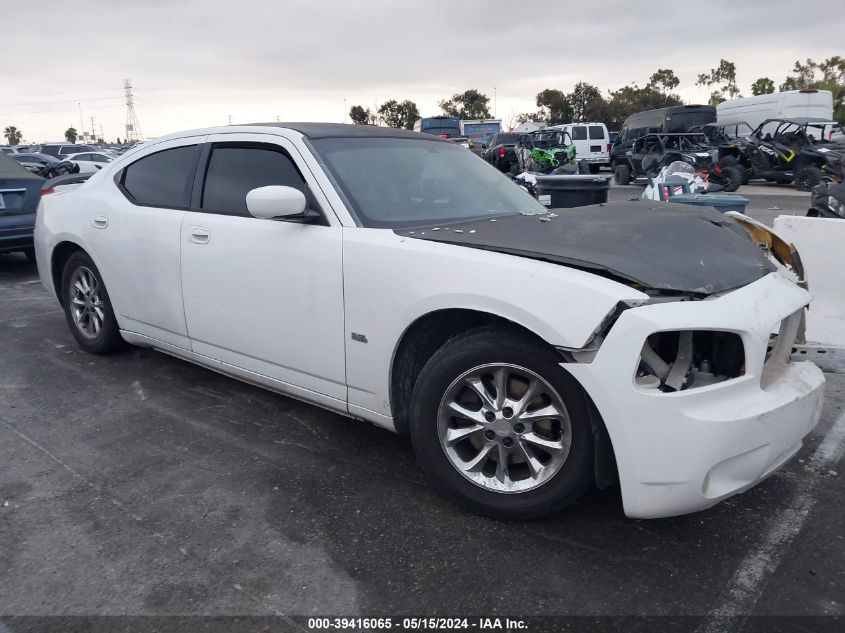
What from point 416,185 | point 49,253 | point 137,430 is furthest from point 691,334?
point 49,253

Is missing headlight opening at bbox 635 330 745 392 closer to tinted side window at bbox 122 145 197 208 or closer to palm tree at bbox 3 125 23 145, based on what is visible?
tinted side window at bbox 122 145 197 208

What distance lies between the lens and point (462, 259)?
2.74 m

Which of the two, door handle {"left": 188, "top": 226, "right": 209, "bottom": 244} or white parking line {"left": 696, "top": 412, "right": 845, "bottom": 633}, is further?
door handle {"left": 188, "top": 226, "right": 209, "bottom": 244}

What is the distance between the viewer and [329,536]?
2721mm

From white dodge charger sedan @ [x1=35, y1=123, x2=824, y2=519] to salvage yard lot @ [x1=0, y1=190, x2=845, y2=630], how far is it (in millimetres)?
252

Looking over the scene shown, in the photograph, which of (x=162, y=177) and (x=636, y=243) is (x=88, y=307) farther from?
(x=636, y=243)

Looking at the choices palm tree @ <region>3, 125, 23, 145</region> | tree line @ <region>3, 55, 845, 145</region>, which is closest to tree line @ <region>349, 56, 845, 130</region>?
tree line @ <region>3, 55, 845, 145</region>

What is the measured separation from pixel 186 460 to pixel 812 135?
66.5 feet

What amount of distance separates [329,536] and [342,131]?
2.22 metres

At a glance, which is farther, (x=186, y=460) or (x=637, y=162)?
(x=637, y=162)

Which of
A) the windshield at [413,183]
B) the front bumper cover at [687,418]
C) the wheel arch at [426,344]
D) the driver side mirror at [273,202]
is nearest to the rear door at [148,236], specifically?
the driver side mirror at [273,202]

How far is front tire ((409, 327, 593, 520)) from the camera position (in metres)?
2.55

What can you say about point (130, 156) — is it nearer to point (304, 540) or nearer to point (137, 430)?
point (137, 430)

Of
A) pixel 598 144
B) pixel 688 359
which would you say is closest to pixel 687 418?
pixel 688 359
